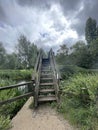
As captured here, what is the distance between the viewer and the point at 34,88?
4594 millimetres

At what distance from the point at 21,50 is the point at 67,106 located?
25.9 metres

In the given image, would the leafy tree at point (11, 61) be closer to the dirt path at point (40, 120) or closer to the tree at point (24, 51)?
the tree at point (24, 51)

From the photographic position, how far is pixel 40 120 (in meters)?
3.52

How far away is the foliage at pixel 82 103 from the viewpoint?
2.82 metres

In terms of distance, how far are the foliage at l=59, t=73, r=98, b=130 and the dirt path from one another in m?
0.26

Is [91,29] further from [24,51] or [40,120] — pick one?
[40,120]

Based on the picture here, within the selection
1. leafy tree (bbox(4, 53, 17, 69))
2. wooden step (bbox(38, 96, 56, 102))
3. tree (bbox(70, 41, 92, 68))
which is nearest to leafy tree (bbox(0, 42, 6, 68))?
leafy tree (bbox(4, 53, 17, 69))

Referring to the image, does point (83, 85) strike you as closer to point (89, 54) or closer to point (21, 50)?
point (89, 54)

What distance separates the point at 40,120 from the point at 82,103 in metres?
1.22

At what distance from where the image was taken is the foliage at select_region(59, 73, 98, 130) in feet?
9.24

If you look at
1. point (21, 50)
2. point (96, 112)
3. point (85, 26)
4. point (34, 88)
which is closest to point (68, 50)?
point (85, 26)

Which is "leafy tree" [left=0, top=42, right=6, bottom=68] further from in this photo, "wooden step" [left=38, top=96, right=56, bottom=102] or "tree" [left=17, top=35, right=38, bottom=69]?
"wooden step" [left=38, top=96, right=56, bottom=102]

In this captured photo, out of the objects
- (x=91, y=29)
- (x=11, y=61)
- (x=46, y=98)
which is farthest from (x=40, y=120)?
(x=91, y=29)

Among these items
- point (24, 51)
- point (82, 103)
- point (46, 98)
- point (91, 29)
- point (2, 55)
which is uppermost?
point (91, 29)
